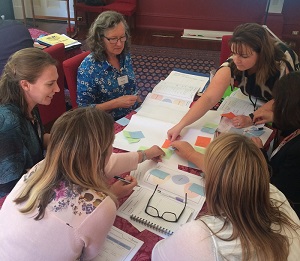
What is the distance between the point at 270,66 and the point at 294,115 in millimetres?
612

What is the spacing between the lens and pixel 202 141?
173 centimetres

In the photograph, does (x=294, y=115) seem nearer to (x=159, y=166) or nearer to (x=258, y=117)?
(x=258, y=117)

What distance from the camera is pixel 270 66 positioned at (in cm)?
197

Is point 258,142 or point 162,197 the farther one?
point 258,142

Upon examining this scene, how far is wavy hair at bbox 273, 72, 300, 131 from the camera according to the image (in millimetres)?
1448

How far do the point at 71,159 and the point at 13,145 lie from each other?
546 mm

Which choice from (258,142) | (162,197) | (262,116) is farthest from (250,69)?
(162,197)

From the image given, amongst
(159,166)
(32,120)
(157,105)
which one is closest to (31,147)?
(32,120)

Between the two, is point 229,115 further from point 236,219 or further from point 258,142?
point 236,219

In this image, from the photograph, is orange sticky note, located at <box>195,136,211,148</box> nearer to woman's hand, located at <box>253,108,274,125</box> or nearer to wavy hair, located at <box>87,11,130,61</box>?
woman's hand, located at <box>253,108,274,125</box>

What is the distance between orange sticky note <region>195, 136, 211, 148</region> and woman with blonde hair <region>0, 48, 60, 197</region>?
773 mm

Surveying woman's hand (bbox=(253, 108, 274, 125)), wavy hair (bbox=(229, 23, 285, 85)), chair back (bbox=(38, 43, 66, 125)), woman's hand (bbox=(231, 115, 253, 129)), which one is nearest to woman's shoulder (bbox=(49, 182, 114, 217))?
woman's hand (bbox=(231, 115, 253, 129))

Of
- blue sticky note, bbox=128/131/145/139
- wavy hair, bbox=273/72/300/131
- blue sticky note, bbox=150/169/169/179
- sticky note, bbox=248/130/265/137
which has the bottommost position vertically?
blue sticky note, bbox=150/169/169/179

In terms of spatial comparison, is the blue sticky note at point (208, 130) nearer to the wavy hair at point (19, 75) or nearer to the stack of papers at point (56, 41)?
the wavy hair at point (19, 75)
